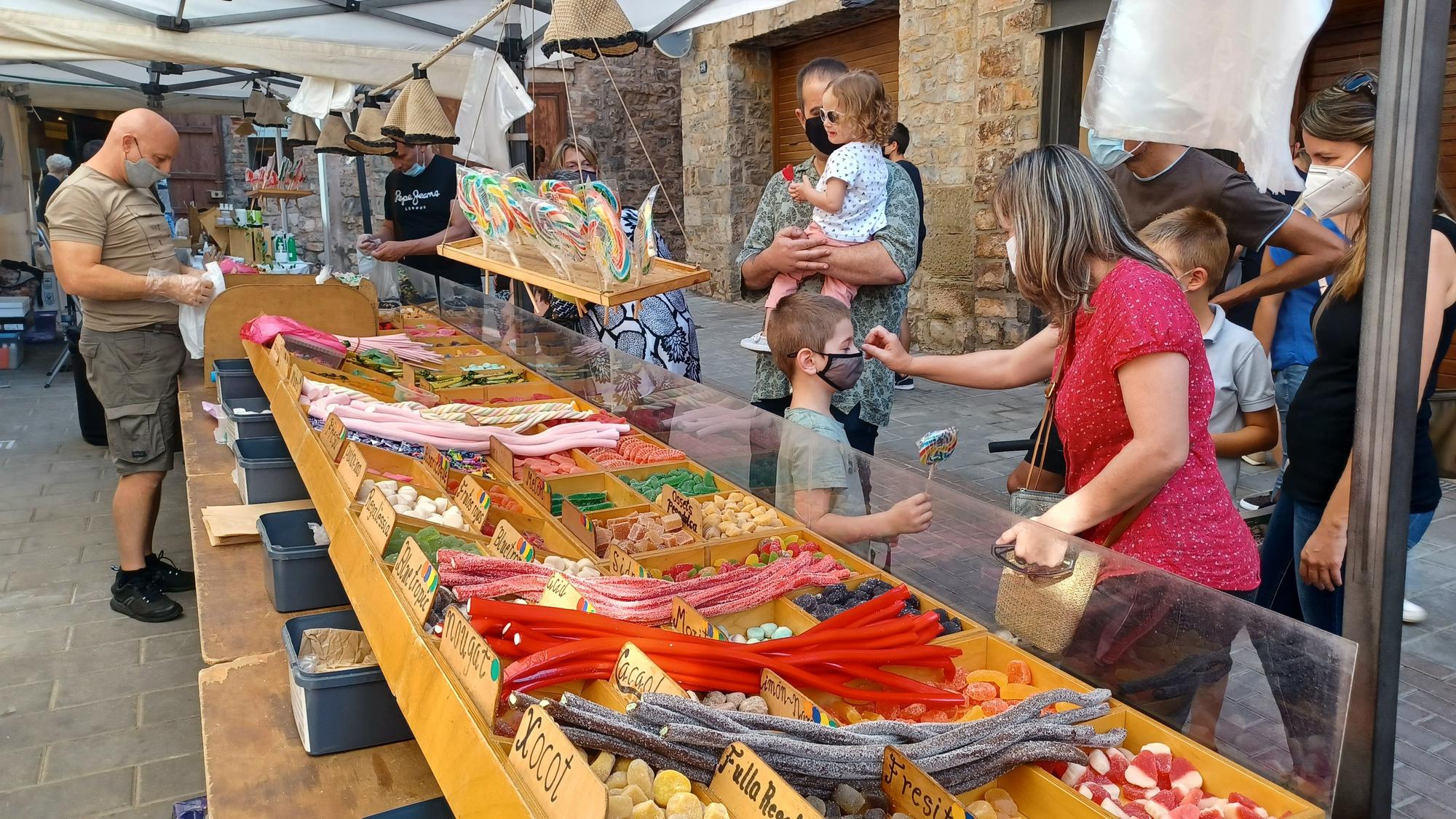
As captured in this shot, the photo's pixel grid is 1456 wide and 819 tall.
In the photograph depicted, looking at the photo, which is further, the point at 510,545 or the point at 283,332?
the point at 283,332

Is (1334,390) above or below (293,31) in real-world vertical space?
below

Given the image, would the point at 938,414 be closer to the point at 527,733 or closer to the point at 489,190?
the point at 489,190

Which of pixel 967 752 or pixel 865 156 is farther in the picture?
pixel 865 156

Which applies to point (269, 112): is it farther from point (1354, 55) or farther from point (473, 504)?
point (473, 504)

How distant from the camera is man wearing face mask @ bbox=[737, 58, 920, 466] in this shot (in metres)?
3.07

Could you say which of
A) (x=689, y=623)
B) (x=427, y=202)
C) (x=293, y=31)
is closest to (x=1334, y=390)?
(x=689, y=623)

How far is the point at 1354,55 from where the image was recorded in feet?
19.9

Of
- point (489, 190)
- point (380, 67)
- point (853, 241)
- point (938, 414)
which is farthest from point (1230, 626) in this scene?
point (380, 67)

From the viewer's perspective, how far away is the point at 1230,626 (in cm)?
150

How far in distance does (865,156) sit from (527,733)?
2274 millimetres

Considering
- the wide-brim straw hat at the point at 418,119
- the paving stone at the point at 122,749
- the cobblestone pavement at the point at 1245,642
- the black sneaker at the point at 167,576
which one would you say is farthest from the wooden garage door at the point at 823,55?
the paving stone at the point at 122,749

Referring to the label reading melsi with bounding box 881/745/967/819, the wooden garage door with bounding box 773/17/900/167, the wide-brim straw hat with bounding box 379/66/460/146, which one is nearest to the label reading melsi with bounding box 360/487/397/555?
the label reading melsi with bounding box 881/745/967/819

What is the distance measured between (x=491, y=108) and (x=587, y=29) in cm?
305

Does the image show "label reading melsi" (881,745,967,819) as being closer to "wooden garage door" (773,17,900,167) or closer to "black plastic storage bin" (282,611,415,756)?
"black plastic storage bin" (282,611,415,756)
